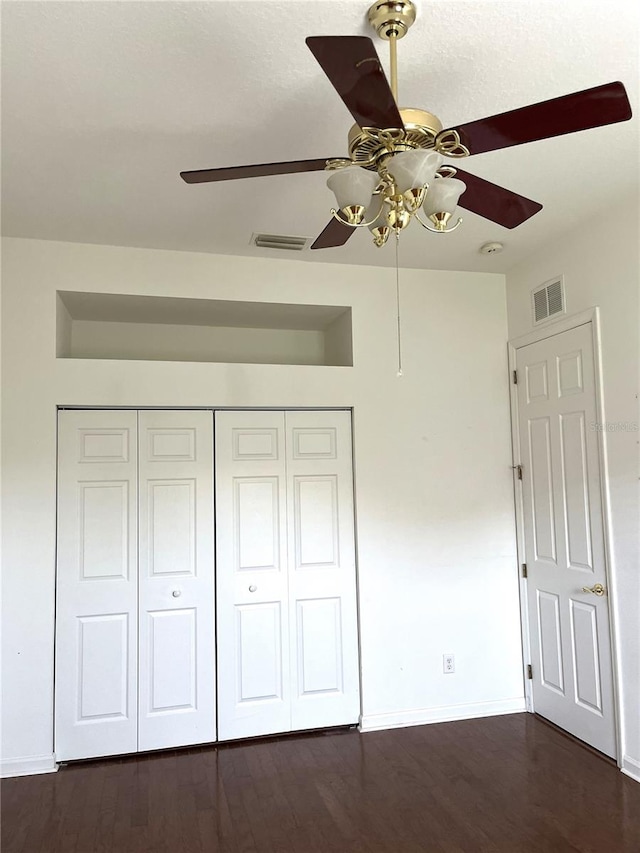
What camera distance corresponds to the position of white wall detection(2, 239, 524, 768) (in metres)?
3.33

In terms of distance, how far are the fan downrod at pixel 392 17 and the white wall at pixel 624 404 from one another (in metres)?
1.75

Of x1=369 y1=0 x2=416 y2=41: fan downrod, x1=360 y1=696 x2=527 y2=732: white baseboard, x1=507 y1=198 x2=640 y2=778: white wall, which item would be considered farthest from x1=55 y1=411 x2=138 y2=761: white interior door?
x1=507 y1=198 x2=640 y2=778: white wall

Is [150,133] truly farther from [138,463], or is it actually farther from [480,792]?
[480,792]

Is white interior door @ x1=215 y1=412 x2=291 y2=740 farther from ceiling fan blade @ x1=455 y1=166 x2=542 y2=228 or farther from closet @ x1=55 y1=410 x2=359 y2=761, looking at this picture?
ceiling fan blade @ x1=455 y1=166 x2=542 y2=228

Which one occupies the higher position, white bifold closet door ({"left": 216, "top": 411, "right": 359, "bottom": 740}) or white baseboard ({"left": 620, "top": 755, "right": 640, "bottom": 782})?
white bifold closet door ({"left": 216, "top": 411, "right": 359, "bottom": 740})

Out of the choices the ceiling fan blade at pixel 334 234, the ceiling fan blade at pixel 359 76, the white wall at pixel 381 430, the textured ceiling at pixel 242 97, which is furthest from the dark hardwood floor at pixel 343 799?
the textured ceiling at pixel 242 97

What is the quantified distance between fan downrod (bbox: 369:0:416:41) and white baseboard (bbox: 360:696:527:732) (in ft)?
11.2

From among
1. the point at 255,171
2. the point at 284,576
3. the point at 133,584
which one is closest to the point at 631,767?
the point at 284,576

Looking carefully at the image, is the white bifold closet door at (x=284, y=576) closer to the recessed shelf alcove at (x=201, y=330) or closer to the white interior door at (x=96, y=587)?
the white interior door at (x=96, y=587)

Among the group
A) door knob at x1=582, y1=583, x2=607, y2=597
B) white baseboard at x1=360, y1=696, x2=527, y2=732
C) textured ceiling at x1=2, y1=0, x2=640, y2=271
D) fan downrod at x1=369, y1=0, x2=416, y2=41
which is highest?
textured ceiling at x1=2, y1=0, x2=640, y2=271

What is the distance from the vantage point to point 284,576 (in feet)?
12.1

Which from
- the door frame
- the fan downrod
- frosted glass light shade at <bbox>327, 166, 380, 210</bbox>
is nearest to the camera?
frosted glass light shade at <bbox>327, 166, 380, 210</bbox>

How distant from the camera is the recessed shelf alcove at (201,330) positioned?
374 centimetres

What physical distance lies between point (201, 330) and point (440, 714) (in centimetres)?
287
